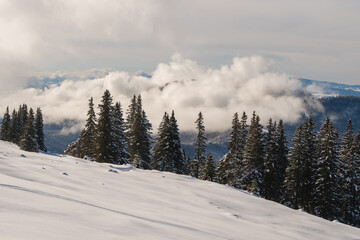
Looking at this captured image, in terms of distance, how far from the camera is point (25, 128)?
52844 millimetres

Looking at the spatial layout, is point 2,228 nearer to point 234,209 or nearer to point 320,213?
point 234,209

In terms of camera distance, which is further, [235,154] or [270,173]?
[235,154]

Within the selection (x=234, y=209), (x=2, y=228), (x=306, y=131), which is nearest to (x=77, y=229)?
(x=2, y=228)

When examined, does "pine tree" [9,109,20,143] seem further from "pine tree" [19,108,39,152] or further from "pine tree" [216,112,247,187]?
"pine tree" [216,112,247,187]

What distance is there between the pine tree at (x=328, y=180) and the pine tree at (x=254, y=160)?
7.85 m

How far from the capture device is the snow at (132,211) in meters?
3.76

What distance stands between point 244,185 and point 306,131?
1225 cm

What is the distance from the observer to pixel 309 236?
8297 mm

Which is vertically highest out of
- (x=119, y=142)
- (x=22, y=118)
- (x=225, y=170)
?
(x=22, y=118)

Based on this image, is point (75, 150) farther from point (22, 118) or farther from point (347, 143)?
point (347, 143)

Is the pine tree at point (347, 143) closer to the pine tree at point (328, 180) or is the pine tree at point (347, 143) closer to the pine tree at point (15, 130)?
the pine tree at point (328, 180)

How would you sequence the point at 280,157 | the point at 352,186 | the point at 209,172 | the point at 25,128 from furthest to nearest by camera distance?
the point at 209,172
the point at 25,128
the point at 280,157
the point at 352,186

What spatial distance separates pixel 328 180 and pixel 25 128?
165ft

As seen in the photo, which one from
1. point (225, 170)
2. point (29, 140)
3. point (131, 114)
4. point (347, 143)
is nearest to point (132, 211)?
point (347, 143)
